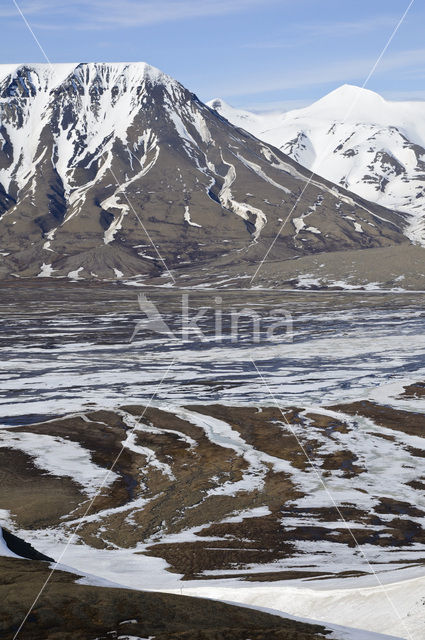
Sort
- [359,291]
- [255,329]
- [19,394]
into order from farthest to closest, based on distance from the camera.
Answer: [359,291] → [255,329] → [19,394]

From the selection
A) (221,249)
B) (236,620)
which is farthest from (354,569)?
(221,249)

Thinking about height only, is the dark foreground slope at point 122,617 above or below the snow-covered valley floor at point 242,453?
above

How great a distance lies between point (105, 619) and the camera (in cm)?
1481

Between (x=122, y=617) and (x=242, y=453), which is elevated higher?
(x=122, y=617)

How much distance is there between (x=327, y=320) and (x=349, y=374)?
1427 inches

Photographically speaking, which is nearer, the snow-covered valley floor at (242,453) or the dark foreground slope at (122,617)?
the dark foreground slope at (122,617)

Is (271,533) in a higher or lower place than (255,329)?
higher

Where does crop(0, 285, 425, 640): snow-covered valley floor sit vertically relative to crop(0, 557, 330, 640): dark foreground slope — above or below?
below

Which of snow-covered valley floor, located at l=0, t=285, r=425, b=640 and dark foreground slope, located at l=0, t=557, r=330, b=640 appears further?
snow-covered valley floor, located at l=0, t=285, r=425, b=640

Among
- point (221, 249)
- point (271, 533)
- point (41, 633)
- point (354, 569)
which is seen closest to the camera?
point (41, 633)

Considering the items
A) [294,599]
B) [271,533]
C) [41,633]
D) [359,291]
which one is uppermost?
[41,633]

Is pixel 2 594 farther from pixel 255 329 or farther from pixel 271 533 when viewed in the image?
pixel 255 329

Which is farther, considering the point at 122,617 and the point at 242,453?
the point at 242,453

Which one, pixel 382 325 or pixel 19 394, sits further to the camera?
pixel 382 325
